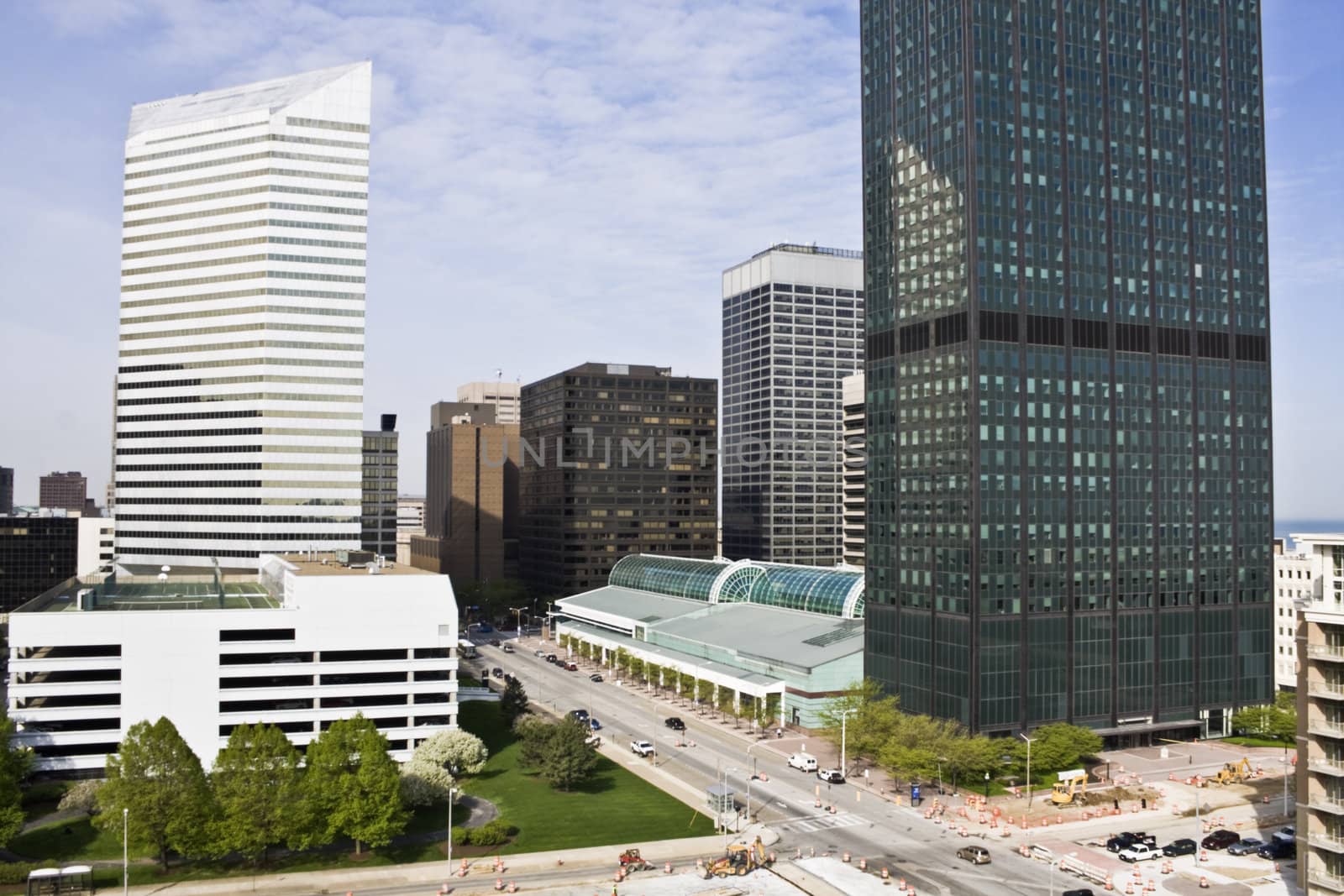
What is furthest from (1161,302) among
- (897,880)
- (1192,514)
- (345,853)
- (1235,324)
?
(345,853)

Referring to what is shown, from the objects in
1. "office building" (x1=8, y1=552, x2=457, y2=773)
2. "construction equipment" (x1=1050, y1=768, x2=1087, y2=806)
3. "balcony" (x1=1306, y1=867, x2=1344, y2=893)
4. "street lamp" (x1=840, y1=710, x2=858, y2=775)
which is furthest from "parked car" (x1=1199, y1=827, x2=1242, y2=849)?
"office building" (x1=8, y1=552, x2=457, y2=773)

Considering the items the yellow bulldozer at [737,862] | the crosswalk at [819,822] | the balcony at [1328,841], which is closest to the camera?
the balcony at [1328,841]

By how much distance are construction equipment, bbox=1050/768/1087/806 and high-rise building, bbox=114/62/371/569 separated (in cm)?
13239

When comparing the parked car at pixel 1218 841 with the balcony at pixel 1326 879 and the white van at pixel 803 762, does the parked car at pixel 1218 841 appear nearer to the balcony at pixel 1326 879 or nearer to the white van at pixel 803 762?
the balcony at pixel 1326 879

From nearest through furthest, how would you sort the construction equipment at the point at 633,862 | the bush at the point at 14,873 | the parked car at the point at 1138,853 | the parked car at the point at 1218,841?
the bush at the point at 14,873 < the construction equipment at the point at 633,862 < the parked car at the point at 1138,853 < the parked car at the point at 1218,841

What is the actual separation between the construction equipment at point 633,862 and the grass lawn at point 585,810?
5.38 m

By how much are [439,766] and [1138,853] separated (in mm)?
60510

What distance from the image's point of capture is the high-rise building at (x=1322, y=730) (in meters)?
73.1

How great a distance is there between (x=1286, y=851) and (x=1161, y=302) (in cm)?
6783

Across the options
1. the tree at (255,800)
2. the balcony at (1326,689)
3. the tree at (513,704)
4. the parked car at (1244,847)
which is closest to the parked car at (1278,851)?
the parked car at (1244,847)

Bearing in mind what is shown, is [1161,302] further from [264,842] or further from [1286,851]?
[264,842]

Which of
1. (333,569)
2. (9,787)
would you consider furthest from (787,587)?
(9,787)

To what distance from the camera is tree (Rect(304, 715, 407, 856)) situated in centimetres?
8456

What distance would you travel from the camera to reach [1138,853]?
8625cm
